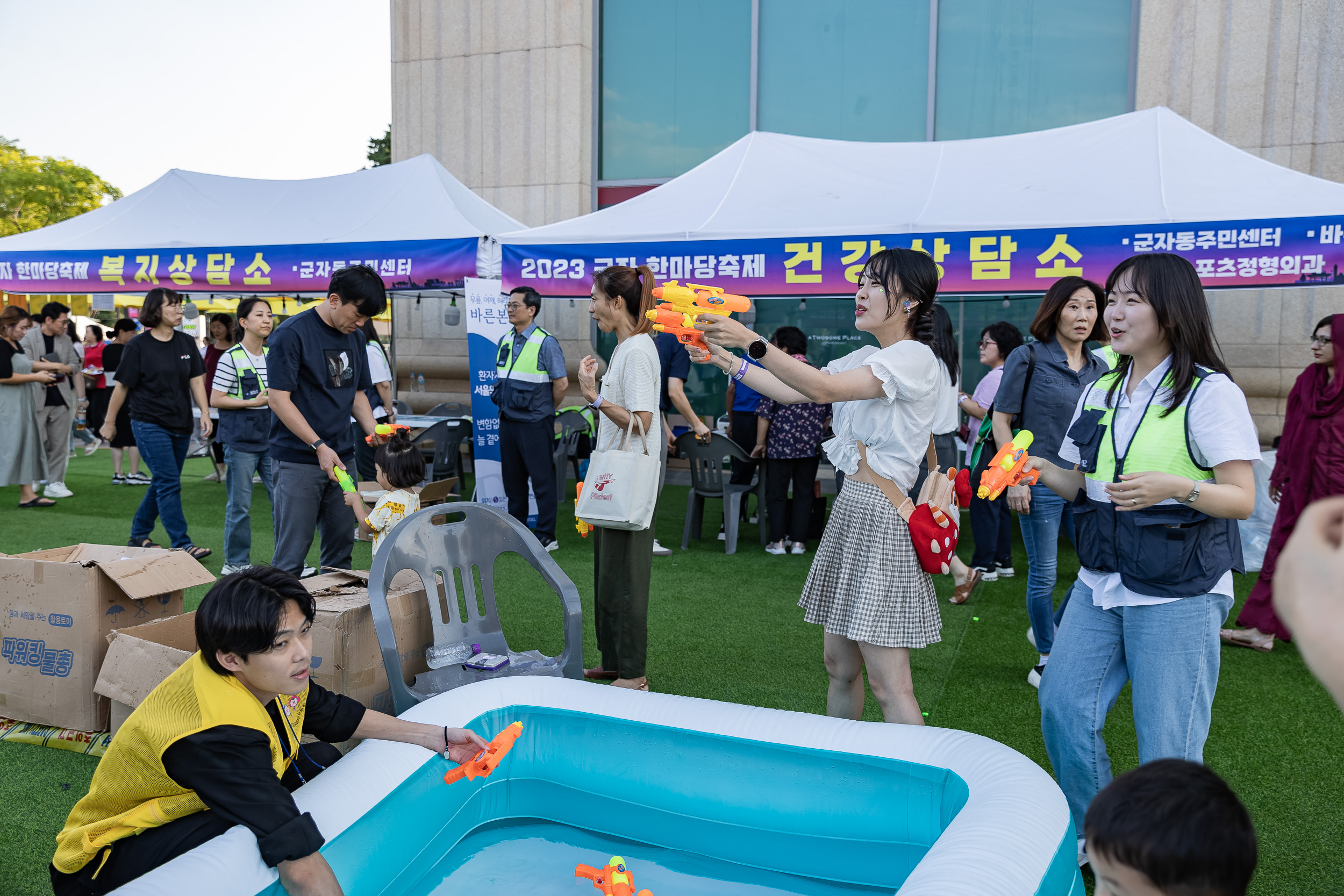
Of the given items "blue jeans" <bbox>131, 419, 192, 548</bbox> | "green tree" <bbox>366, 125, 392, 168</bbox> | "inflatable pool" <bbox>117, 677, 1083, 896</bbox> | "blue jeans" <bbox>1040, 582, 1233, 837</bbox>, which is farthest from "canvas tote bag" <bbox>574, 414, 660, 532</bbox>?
"green tree" <bbox>366, 125, 392, 168</bbox>

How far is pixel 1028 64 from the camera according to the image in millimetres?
Result: 9070

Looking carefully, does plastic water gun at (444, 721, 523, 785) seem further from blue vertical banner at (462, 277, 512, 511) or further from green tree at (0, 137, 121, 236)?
green tree at (0, 137, 121, 236)

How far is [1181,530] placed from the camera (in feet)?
7.13

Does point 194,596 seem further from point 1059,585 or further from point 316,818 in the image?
point 1059,585

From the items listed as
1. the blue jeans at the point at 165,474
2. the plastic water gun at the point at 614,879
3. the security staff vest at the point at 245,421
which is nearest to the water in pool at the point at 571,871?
the plastic water gun at the point at 614,879

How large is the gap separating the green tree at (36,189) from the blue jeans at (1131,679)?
117ft

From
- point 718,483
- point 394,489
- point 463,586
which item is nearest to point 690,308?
point 463,586

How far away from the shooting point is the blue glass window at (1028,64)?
28.9ft

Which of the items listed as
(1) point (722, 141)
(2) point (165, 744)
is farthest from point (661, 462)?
(1) point (722, 141)

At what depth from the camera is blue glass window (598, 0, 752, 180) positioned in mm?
9980

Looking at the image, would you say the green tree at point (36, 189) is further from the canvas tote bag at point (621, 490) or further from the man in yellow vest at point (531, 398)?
the canvas tote bag at point (621, 490)

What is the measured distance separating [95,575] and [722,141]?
8.07 meters

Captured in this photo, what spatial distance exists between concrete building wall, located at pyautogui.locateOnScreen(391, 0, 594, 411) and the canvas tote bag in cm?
629

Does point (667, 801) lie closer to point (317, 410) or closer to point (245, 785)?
point (245, 785)
